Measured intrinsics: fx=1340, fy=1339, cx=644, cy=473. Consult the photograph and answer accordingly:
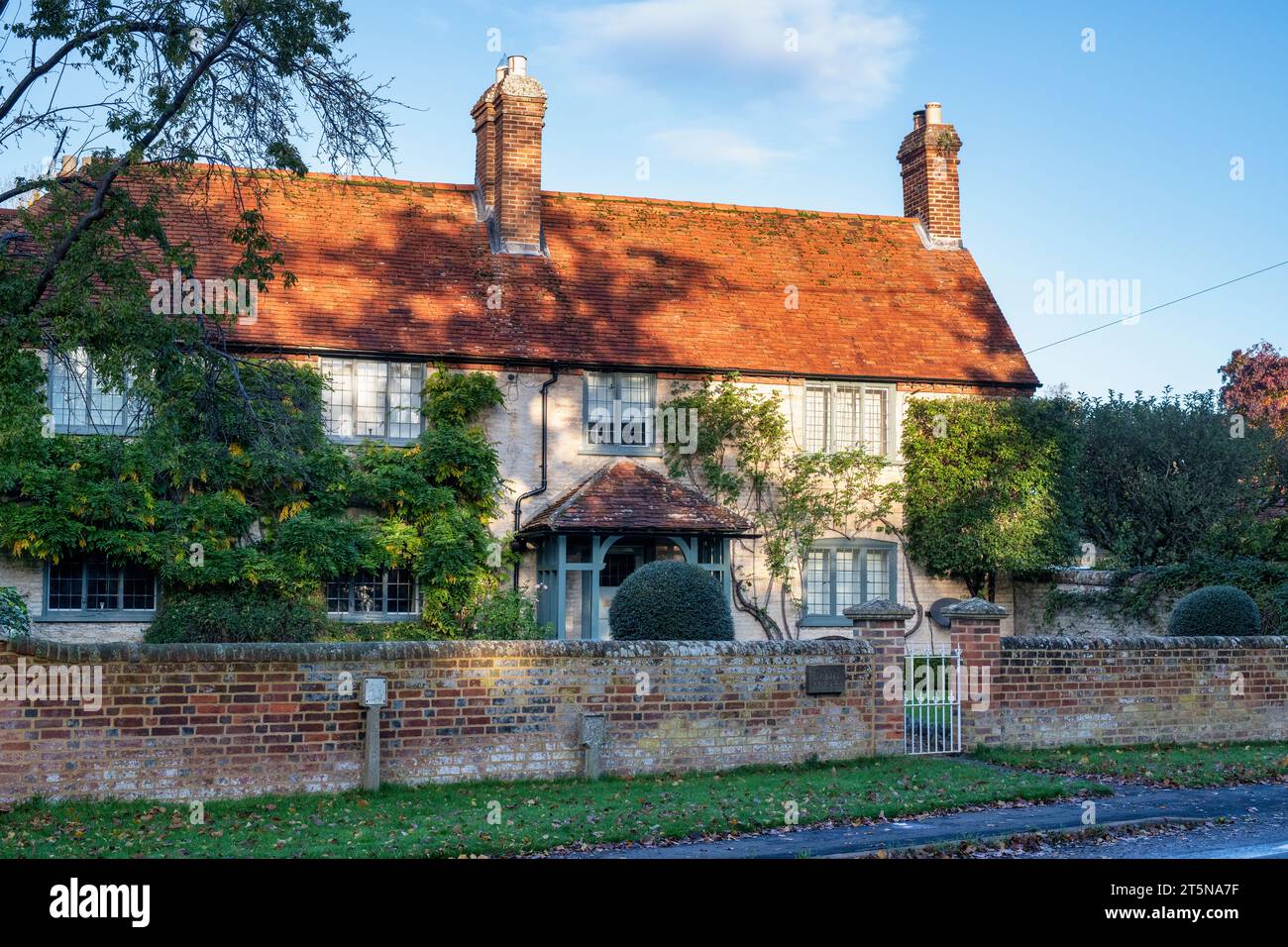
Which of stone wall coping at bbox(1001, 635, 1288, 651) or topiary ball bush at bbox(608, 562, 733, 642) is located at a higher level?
topiary ball bush at bbox(608, 562, 733, 642)

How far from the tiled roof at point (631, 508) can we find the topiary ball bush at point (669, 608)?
525 centimetres

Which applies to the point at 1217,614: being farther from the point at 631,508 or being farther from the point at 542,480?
the point at 542,480

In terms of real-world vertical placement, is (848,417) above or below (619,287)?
below

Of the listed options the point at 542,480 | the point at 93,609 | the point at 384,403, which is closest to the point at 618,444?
the point at 542,480

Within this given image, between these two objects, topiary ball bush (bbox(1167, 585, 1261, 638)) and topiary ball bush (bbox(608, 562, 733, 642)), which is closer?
topiary ball bush (bbox(608, 562, 733, 642))

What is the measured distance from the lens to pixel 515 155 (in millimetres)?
25156

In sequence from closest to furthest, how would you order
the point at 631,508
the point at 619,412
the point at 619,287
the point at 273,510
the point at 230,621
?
the point at 230,621, the point at 273,510, the point at 631,508, the point at 619,412, the point at 619,287

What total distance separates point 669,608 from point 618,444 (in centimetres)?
812

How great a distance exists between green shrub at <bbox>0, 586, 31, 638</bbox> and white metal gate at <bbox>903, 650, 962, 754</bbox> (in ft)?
37.5

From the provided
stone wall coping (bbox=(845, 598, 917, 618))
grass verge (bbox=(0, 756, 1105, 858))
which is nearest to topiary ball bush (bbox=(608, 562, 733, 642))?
stone wall coping (bbox=(845, 598, 917, 618))

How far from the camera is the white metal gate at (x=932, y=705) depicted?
52.5ft

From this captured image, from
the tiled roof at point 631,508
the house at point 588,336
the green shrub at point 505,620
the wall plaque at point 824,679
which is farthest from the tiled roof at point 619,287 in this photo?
the wall plaque at point 824,679

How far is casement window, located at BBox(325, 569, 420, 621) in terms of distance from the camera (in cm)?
2205

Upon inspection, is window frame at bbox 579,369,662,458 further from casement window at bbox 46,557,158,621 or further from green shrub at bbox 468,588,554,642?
casement window at bbox 46,557,158,621
